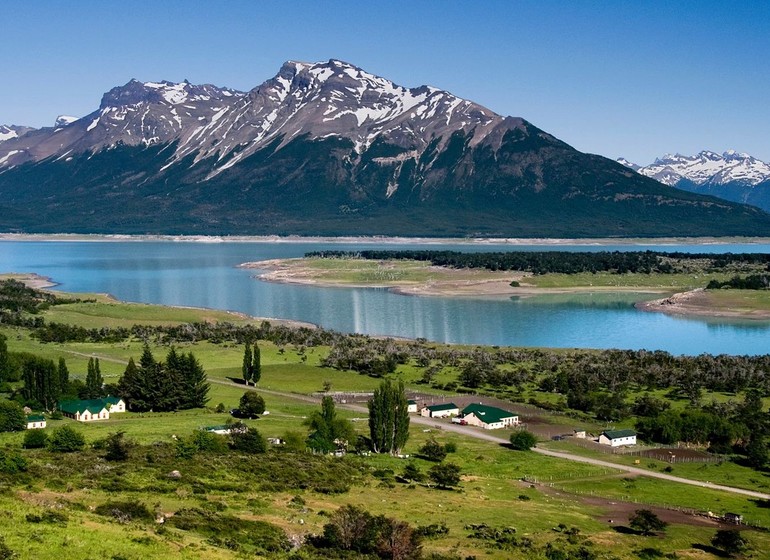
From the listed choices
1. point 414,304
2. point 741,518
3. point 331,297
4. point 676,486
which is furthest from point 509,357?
point 331,297

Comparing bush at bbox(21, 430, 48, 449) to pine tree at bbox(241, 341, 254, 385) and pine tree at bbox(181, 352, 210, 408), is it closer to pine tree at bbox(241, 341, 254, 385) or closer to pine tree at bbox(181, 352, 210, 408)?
pine tree at bbox(181, 352, 210, 408)

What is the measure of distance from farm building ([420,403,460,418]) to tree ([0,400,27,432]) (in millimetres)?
27034

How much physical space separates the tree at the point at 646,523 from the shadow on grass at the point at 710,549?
170cm

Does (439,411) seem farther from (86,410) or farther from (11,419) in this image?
(11,419)

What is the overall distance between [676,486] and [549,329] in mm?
70514

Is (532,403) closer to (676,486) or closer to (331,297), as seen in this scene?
(676,486)

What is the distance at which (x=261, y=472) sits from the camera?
4056 centimetres

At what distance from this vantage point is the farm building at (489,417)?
60659 millimetres

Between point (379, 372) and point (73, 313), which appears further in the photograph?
point (73, 313)

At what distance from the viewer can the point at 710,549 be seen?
35.7 metres

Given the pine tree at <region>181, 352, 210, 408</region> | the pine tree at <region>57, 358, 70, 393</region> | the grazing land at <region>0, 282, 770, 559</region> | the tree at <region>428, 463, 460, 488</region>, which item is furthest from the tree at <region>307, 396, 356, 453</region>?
the pine tree at <region>57, 358, 70, 393</region>

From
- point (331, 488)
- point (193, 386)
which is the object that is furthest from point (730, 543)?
point (193, 386)

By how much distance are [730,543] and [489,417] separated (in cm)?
2710

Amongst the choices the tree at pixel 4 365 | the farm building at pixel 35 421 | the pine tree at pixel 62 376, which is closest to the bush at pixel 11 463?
the farm building at pixel 35 421
